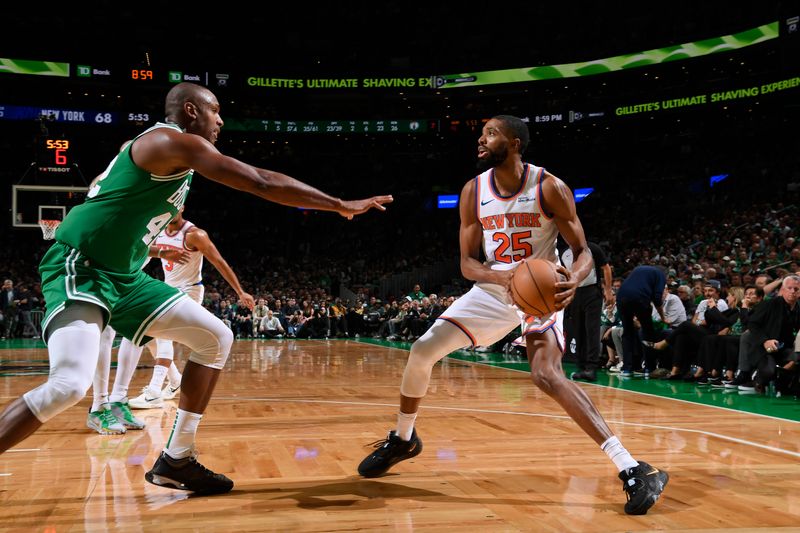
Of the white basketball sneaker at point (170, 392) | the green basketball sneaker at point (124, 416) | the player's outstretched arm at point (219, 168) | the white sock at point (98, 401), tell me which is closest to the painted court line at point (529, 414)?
the white basketball sneaker at point (170, 392)

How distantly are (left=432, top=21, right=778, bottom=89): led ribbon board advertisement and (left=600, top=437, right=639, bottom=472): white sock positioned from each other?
87.7ft

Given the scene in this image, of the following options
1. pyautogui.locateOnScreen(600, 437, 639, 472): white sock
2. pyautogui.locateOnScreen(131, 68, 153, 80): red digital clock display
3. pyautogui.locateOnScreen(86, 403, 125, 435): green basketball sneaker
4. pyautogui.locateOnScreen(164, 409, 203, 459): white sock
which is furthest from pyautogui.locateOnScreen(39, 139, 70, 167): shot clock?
pyautogui.locateOnScreen(600, 437, 639, 472): white sock

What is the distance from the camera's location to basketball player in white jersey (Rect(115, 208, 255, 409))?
19.8ft

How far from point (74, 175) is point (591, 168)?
79.7 ft

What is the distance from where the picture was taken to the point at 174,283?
24.0 ft

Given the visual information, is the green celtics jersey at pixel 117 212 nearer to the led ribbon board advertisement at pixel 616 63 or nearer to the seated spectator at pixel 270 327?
the seated spectator at pixel 270 327

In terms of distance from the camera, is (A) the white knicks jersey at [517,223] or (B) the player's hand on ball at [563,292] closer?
(B) the player's hand on ball at [563,292]

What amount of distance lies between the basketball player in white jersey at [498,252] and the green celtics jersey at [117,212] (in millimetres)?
1619

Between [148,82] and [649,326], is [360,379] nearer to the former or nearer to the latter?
[649,326]

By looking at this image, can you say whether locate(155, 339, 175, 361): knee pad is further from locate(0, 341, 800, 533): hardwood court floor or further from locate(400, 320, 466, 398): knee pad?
locate(400, 320, 466, 398): knee pad

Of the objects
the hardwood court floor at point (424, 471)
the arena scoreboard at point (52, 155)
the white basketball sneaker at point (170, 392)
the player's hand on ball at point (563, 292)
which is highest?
the arena scoreboard at point (52, 155)

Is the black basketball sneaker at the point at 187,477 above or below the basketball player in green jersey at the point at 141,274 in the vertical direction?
below

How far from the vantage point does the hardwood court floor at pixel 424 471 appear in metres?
3.13

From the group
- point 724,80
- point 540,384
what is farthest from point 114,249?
point 724,80
